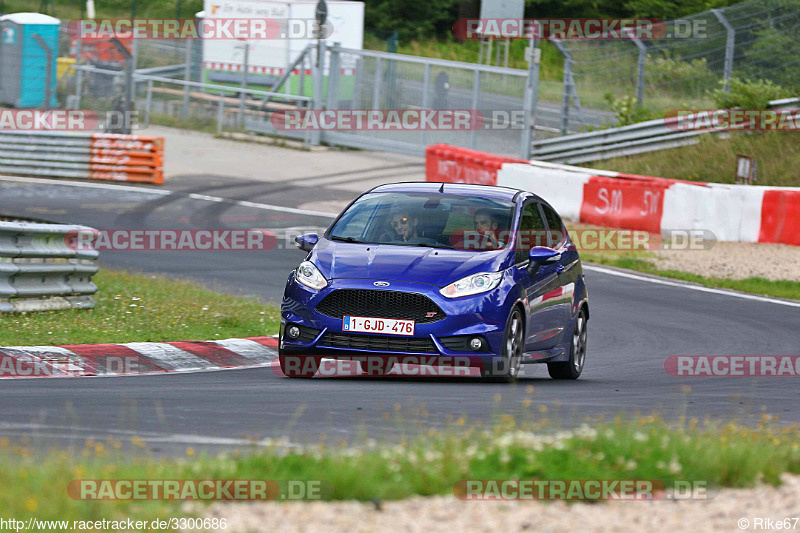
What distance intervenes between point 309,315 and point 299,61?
85.6ft

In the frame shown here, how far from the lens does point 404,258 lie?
963 centimetres

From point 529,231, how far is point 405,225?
3.65 ft

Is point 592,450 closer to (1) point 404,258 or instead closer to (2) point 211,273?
(1) point 404,258


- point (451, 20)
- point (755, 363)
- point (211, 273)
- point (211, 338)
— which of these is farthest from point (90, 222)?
point (451, 20)

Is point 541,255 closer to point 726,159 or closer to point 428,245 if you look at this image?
point 428,245

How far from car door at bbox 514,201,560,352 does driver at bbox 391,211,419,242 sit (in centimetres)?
84

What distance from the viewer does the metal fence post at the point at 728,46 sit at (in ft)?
89.7

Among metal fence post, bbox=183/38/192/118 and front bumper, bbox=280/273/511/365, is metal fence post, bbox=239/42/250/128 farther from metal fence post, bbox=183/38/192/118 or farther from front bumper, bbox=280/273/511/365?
front bumper, bbox=280/273/511/365

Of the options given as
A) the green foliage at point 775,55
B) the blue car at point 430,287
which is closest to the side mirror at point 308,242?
the blue car at point 430,287

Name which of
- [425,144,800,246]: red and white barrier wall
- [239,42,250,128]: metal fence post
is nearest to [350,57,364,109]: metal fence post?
[239,42,250,128]: metal fence post

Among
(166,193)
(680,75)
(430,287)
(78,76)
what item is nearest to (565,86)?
(680,75)

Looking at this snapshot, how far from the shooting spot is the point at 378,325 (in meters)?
9.29

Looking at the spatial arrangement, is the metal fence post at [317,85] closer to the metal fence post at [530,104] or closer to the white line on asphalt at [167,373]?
the metal fence post at [530,104]

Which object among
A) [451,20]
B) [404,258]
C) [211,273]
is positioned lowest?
[211,273]
